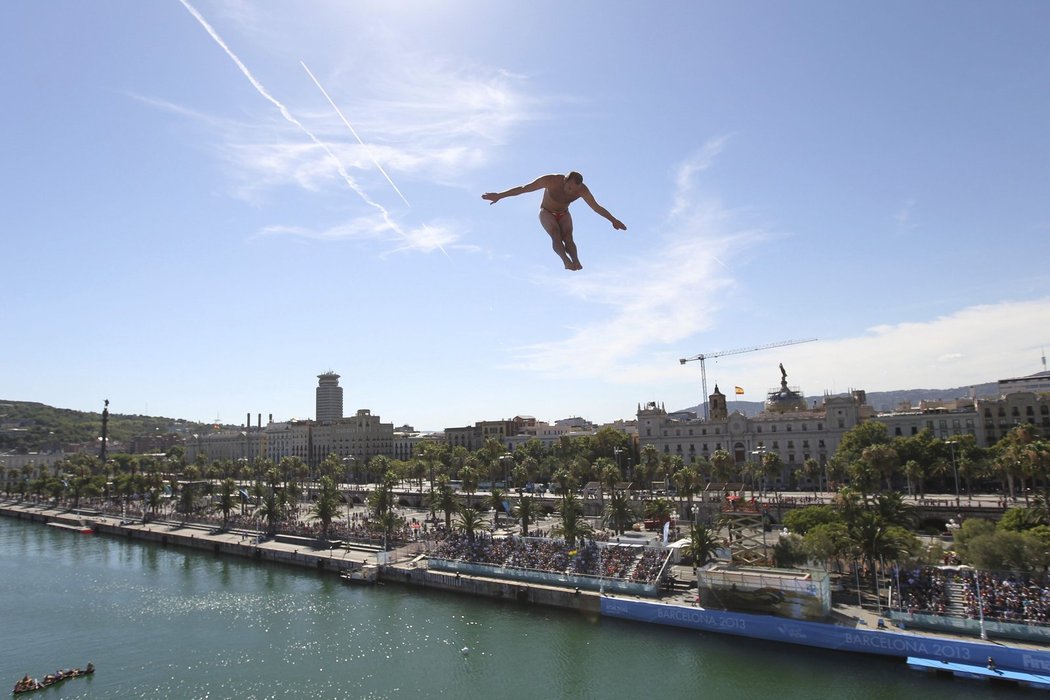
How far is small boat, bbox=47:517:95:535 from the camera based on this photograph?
277 feet

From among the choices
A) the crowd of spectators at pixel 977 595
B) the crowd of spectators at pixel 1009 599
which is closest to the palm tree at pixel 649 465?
the crowd of spectators at pixel 977 595

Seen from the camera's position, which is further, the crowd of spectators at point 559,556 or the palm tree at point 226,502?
the palm tree at point 226,502

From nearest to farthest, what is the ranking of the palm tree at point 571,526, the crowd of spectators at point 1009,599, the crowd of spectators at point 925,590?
the crowd of spectators at point 1009,599
the crowd of spectators at point 925,590
the palm tree at point 571,526

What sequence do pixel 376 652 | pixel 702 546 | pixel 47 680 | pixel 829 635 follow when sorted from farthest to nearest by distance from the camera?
pixel 702 546
pixel 376 652
pixel 829 635
pixel 47 680

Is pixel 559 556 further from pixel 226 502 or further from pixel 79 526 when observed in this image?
pixel 79 526

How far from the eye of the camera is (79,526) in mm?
87562

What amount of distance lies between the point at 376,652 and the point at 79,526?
71852 mm

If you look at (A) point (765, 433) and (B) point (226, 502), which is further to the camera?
(A) point (765, 433)

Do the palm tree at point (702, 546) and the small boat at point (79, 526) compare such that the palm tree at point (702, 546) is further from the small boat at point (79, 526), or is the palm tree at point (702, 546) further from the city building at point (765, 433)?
the small boat at point (79, 526)

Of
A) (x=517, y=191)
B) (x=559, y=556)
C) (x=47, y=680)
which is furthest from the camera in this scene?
(x=559, y=556)

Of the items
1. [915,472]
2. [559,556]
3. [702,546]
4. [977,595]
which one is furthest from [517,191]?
[915,472]

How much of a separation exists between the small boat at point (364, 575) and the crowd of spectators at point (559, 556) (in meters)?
4.75

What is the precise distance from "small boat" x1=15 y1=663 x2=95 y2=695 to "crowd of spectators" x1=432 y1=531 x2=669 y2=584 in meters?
24.1

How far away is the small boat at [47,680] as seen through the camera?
31.8m
